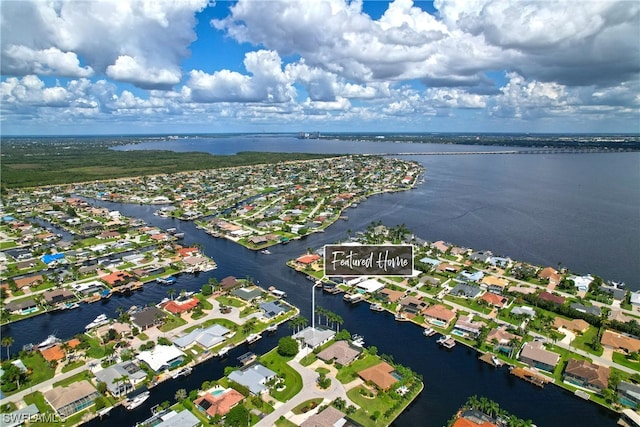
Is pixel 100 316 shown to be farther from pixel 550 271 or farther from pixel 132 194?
pixel 132 194

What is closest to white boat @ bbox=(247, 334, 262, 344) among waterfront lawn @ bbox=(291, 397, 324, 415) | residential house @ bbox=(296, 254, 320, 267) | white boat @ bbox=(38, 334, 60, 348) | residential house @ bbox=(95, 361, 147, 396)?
residential house @ bbox=(95, 361, 147, 396)

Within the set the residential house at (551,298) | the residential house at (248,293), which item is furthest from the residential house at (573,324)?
the residential house at (248,293)

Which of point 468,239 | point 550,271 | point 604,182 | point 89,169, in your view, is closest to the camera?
point 550,271

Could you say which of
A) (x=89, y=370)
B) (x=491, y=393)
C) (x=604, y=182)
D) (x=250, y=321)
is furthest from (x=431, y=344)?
(x=604, y=182)

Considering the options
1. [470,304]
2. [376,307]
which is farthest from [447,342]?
[376,307]

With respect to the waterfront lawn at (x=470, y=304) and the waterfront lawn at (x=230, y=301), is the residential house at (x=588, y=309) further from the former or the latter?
the waterfront lawn at (x=230, y=301)
